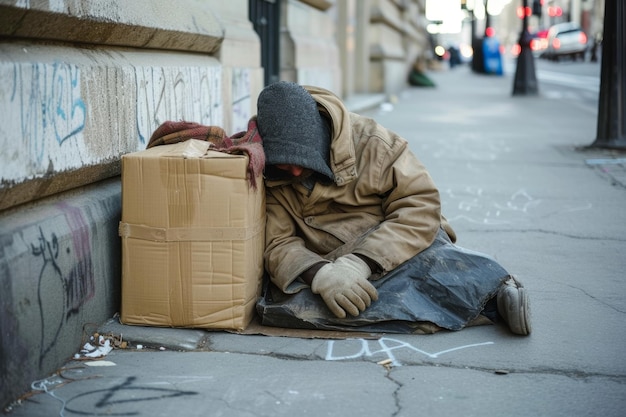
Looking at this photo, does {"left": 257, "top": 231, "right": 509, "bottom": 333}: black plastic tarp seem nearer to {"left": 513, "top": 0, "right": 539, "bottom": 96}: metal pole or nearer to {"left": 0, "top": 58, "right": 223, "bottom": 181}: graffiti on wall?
{"left": 0, "top": 58, "right": 223, "bottom": 181}: graffiti on wall

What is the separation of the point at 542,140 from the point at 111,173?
7.95 metres

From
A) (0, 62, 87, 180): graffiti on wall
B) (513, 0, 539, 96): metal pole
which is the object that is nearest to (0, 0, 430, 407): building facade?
(0, 62, 87, 180): graffiti on wall

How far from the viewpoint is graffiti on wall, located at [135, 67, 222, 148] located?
13.2 ft

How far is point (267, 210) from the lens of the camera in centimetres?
375

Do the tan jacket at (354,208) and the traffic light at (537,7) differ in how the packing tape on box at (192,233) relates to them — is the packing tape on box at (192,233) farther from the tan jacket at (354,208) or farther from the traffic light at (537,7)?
the traffic light at (537,7)

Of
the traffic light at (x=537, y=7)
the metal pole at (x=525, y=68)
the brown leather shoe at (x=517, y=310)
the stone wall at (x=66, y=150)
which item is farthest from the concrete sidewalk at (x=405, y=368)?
the traffic light at (x=537, y=7)

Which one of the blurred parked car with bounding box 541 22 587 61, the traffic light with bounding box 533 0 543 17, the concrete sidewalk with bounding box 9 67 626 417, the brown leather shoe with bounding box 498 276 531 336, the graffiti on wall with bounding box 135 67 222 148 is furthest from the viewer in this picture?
the blurred parked car with bounding box 541 22 587 61

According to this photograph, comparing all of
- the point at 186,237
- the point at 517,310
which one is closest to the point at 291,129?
the point at 186,237

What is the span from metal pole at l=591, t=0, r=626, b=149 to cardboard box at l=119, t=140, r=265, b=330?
21.4 feet

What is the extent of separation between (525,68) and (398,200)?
15.8 metres

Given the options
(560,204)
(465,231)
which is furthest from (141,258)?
(560,204)

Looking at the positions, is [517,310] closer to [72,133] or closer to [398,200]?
[398,200]

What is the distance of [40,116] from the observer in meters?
2.97

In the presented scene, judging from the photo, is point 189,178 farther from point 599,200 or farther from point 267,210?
point 599,200
